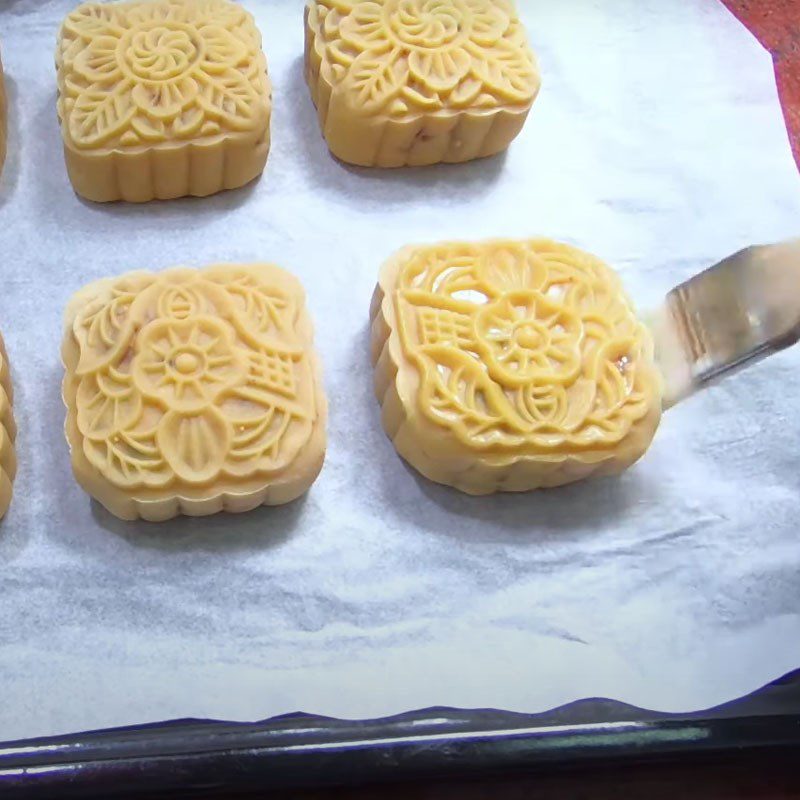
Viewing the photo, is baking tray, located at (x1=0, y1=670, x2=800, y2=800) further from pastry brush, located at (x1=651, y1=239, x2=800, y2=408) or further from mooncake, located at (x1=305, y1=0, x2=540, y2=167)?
mooncake, located at (x1=305, y1=0, x2=540, y2=167)

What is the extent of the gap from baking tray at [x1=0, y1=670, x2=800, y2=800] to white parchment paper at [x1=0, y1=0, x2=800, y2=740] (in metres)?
0.02

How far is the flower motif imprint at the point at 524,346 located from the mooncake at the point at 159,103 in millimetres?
329

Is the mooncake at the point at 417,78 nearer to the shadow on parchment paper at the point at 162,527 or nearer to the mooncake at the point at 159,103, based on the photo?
the mooncake at the point at 159,103

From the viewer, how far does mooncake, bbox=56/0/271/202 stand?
4.73 ft

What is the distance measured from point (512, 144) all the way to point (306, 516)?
0.70m

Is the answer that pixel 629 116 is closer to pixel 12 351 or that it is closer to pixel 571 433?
pixel 571 433

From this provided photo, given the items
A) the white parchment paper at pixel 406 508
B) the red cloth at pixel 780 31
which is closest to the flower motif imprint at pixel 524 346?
the white parchment paper at pixel 406 508

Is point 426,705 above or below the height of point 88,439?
below

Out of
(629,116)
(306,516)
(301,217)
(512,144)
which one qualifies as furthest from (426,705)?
(629,116)

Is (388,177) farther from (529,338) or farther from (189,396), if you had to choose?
(189,396)

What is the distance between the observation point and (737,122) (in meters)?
1.66

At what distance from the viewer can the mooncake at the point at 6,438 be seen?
1.23 m

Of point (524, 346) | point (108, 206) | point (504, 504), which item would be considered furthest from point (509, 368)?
point (108, 206)

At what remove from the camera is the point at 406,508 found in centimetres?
131
